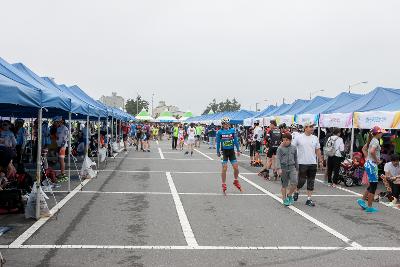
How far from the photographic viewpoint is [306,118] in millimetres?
19797

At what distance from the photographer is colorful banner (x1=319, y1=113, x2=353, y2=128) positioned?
49.5ft

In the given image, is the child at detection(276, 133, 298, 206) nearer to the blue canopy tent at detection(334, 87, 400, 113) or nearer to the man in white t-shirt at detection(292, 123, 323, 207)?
the man in white t-shirt at detection(292, 123, 323, 207)

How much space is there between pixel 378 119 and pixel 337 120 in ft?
9.81

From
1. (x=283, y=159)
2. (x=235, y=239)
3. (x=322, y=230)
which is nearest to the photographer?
(x=235, y=239)

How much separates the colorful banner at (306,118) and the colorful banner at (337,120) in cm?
54

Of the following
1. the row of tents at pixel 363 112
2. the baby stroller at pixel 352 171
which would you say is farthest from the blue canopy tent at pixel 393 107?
the baby stroller at pixel 352 171

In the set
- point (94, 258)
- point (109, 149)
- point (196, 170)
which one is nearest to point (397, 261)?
point (94, 258)

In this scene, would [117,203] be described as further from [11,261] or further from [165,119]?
[165,119]

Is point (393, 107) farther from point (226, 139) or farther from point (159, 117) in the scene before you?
point (159, 117)

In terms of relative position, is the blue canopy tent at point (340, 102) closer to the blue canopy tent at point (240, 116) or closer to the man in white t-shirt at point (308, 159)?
the man in white t-shirt at point (308, 159)

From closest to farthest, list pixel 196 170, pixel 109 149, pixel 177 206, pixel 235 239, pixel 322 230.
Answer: pixel 235 239
pixel 322 230
pixel 177 206
pixel 196 170
pixel 109 149

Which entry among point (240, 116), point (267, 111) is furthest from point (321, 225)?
point (240, 116)

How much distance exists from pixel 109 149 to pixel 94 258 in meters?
18.9

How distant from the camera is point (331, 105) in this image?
19641 millimetres
